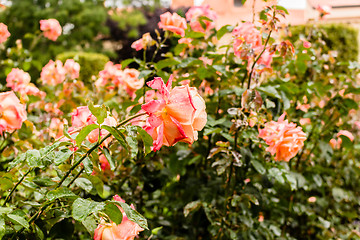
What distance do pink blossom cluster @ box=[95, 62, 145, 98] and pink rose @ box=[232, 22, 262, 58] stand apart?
0.53 m

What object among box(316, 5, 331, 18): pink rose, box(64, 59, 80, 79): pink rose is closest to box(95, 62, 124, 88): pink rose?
box(64, 59, 80, 79): pink rose

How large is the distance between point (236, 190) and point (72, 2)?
15137mm

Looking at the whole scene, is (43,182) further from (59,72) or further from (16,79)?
(59,72)

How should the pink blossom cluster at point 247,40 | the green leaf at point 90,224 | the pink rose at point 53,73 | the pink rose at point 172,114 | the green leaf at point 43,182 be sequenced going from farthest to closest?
the pink rose at point 53,73 → the pink blossom cluster at point 247,40 → the green leaf at point 43,182 → the green leaf at point 90,224 → the pink rose at point 172,114

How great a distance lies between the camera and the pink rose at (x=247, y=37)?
1290 millimetres

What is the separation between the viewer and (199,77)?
1.44 metres

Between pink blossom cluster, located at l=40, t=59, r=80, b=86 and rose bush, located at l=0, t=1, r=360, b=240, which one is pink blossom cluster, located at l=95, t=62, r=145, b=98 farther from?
pink blossom cluster, located at l=40, t=59, r=80, b=86

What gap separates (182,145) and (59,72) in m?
0.85

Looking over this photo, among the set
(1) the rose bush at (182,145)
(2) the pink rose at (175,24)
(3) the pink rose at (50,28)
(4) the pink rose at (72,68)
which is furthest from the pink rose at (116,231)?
(3) the pink rose at (50,28)

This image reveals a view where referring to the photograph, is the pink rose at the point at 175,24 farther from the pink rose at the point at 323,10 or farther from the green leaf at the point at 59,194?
the pink rose at the point at 323,10

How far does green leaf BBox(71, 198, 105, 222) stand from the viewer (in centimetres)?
68

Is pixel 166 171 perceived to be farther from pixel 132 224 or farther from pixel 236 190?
pixel 132 224

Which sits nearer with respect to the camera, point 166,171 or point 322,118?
point 166,171

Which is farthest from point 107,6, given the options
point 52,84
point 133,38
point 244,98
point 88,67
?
point 244,98
